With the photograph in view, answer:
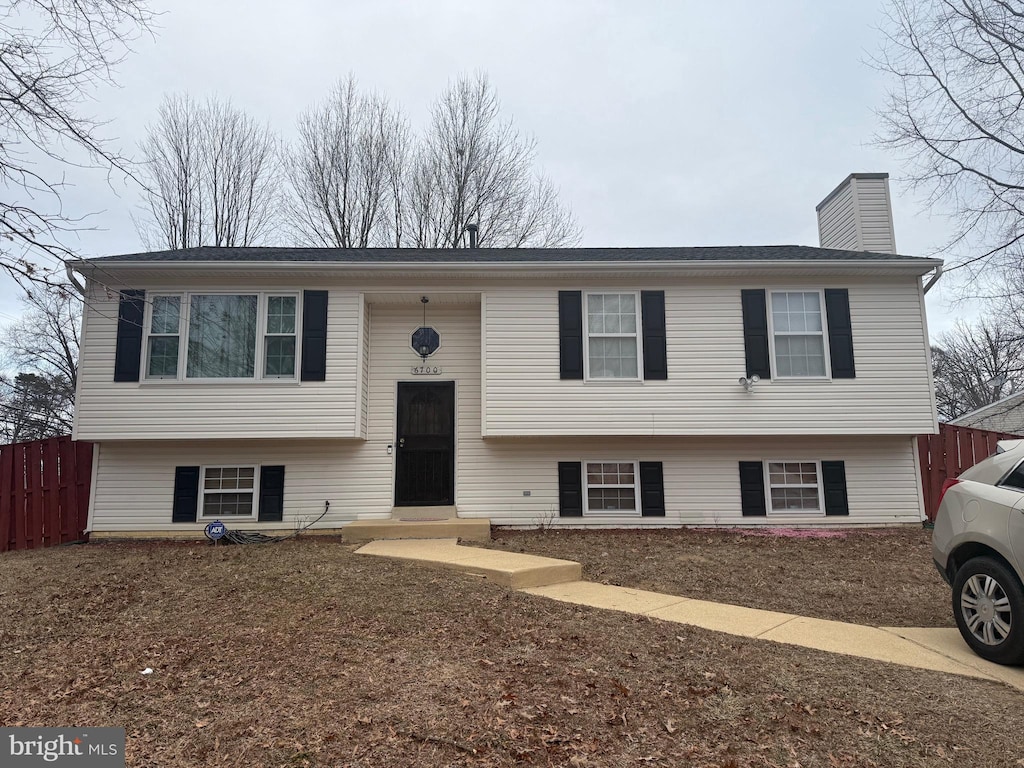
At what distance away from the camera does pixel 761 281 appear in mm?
9352

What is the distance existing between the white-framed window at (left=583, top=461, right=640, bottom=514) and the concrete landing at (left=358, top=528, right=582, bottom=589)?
280cm

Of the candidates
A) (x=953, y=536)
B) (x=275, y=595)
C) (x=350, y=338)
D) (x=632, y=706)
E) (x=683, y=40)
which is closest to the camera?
(x=632, y=706)

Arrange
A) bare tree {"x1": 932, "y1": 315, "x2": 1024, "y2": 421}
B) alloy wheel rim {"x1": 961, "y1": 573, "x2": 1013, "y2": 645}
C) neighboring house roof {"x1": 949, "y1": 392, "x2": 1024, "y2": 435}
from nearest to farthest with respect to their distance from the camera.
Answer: alloy wheel rim {"x1": 961, "y1": 573, "x2": 1013, "y2": 645}
neighboring house roof {"x1": 949, "y1": 392, "x2": 1024, "y2": 435}
bare tree {"x1": 932, "y1": 315, "x2": 1024, "y2": 421}

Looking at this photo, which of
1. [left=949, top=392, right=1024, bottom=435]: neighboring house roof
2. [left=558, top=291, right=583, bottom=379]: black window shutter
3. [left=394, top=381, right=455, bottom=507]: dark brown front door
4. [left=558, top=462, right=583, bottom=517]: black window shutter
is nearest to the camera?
[left=558, top=291, right=583, bottom=379]: black window shutter

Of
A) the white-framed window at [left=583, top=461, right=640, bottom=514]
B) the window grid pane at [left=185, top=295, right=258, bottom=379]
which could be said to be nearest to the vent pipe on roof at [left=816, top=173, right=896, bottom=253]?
the white-framed window at [left=583, top=461, right=640, bottom=514]

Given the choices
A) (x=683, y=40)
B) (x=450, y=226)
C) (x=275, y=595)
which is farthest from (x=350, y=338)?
(x=450, y=226)

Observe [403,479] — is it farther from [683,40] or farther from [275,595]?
[683,40]

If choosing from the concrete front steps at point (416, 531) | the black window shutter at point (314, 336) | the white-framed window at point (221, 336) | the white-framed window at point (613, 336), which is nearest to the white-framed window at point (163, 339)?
the white-framed window at point (221, 336)

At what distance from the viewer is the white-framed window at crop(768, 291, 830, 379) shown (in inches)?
363

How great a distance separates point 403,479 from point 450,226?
524 inches

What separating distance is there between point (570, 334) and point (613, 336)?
0.70 meters

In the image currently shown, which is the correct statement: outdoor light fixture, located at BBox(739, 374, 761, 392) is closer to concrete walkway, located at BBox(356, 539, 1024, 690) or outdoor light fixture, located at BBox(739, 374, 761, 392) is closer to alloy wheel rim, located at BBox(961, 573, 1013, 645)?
concrete walkway, located at BBox(356, 539, 1024, 690)

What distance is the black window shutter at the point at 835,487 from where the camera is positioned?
9.29 metres

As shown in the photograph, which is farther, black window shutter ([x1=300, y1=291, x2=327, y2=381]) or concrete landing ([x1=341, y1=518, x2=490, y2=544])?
black window shutter ([x1=300, y1=291, x2=327, y2=381])
